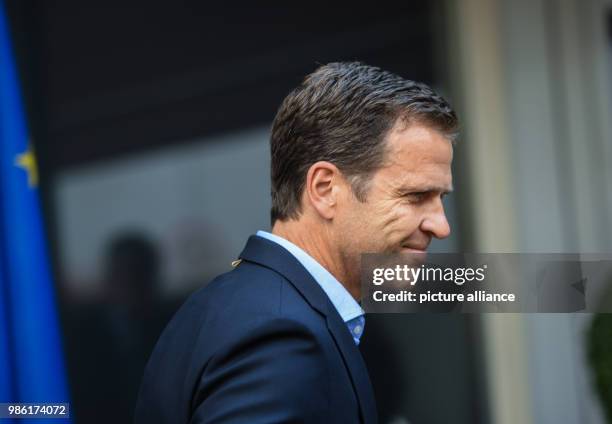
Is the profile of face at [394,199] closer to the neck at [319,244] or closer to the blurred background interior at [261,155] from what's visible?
the neck at [319,244]

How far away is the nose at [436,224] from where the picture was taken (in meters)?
1.54

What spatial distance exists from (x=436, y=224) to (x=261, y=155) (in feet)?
7.81

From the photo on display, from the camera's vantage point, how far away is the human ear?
4.96ft

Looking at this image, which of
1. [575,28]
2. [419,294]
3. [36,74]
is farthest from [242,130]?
[419,294]

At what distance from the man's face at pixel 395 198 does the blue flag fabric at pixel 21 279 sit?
140 centimetres

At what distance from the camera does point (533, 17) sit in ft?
13.6

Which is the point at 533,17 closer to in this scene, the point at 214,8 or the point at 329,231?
the point at 214,8

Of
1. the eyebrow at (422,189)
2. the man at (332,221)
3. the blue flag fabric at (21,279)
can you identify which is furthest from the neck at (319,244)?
the blue flag fabric at (21,279)

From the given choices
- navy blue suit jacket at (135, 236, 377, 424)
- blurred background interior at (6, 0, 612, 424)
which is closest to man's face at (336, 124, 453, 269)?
navy blue suit jacket at (135, 236, 377, 424)

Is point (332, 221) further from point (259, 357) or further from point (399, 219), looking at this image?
point (259, 357)

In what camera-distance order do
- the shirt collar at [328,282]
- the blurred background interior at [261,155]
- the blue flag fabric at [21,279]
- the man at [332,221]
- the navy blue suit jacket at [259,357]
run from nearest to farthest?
the navy blue suit jacket at [259,357] → the man at [332,221] → the shirt collar at [328,282] → the blue flag fabric at [21,279] → the blurred background interior at [261,155]

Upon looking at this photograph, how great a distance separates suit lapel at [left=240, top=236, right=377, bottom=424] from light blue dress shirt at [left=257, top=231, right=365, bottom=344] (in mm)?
15

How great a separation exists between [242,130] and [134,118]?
16.9 inches

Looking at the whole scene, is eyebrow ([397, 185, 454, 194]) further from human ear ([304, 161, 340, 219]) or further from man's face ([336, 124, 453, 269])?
human ear ([304, 161, 340, 219])
